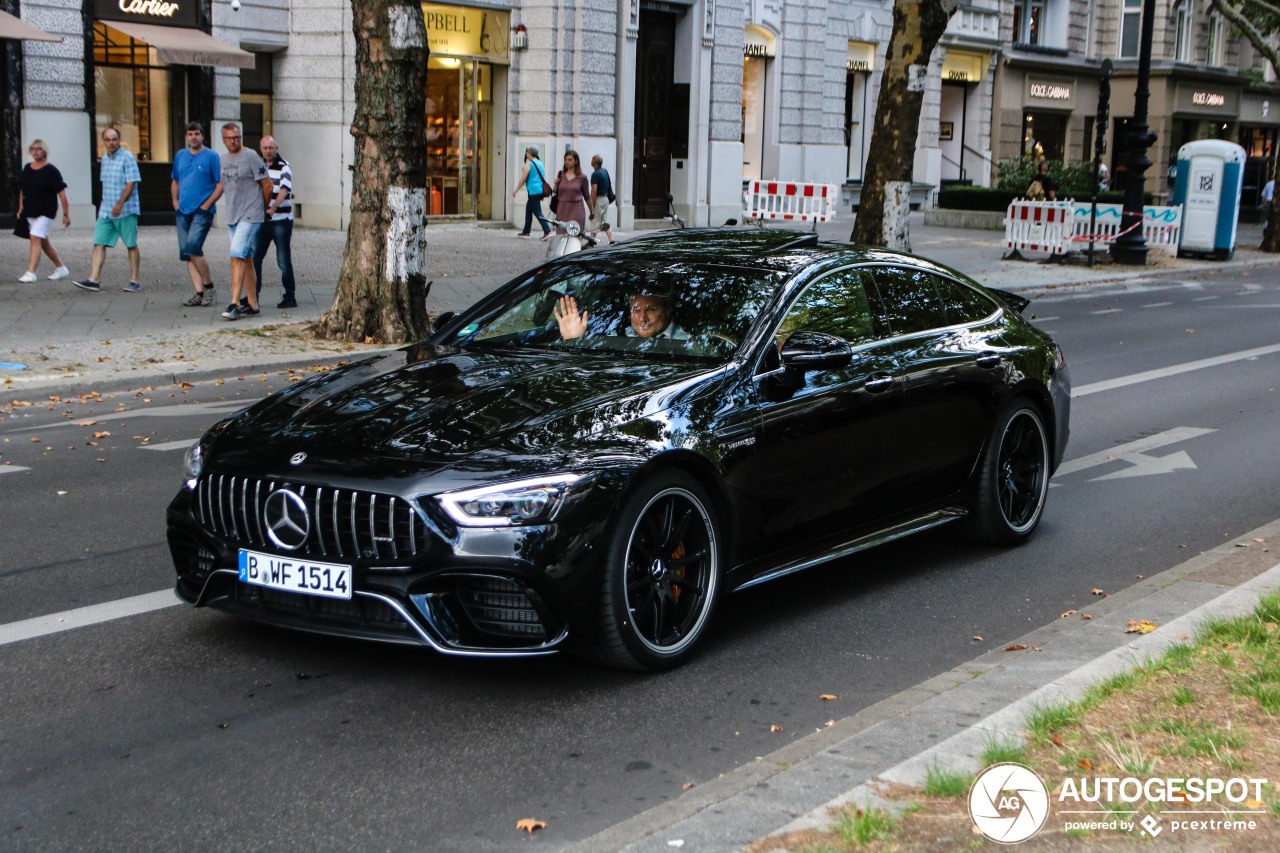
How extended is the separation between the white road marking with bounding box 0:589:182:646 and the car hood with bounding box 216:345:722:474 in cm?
96

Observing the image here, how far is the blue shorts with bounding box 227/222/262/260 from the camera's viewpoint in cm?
1593

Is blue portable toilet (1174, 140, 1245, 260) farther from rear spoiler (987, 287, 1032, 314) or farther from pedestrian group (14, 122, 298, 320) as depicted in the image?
rear spoiler (987, 287, 1032, 314)

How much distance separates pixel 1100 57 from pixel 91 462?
47.1 metres

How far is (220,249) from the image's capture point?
23719 millimetres

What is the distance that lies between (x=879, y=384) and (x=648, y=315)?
3.44 feet

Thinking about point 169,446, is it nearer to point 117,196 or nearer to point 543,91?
point 117,196

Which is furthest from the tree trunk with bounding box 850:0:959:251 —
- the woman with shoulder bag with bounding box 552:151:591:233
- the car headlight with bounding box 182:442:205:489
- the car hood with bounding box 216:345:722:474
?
Result: the car headlight with bounding box 182:442:205:489

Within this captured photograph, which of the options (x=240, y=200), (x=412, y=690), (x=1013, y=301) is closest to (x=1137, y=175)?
(x=240, y=200)

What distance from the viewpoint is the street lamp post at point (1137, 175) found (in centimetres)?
2828

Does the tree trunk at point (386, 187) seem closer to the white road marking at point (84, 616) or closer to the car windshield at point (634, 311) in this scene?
the car windshield at point (634, 311)

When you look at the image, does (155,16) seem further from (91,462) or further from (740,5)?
(91,462)

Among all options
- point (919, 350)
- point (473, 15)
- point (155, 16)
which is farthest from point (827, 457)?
point (473, 15)

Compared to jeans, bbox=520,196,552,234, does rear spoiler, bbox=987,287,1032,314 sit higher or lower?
higher

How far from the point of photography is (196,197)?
667 inches
